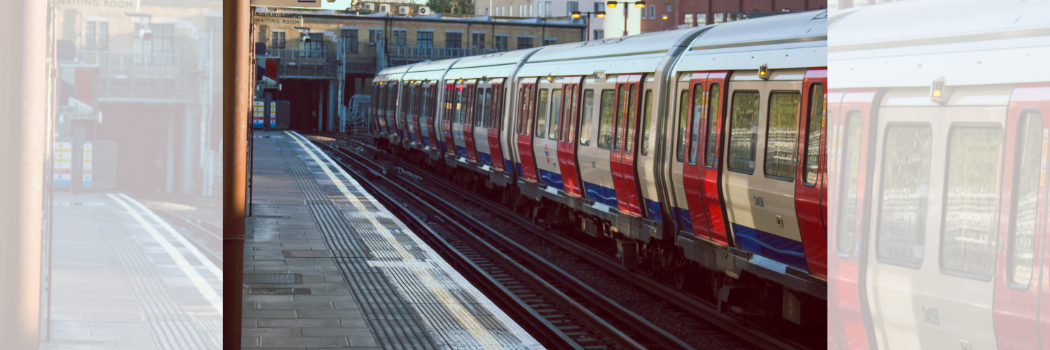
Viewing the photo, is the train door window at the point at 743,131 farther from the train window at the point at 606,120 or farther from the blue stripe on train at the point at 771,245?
the train window at the point at 606,120

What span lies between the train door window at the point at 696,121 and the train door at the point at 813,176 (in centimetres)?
202

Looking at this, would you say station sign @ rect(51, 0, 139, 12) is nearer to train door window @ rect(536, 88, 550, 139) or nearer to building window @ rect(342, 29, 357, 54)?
train door window @ rect(536, 88, 550, 139)

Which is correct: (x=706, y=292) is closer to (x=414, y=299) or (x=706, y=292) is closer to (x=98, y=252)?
Answer: (x=414, y=299)

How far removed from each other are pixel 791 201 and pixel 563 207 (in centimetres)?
863

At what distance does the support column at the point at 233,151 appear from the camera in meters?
5.43

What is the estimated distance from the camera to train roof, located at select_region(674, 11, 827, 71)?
27.6ft

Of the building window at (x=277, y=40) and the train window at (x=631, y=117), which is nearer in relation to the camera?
the train window at (x=631, y=117)

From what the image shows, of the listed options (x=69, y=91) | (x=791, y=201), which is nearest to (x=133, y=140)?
(x=69, y=91)

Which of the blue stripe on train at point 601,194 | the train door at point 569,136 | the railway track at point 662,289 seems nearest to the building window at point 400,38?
the railway track at point 662,289

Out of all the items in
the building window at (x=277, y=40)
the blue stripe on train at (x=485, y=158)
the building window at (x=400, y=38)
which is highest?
the building window at (x=400, y=38)

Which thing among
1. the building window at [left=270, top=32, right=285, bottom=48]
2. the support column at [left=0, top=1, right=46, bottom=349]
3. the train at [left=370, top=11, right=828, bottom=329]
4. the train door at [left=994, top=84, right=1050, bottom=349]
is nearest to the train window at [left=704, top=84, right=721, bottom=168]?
the train at [left=370, top=11, right=828, bottom=329]

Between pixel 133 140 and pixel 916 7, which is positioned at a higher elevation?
pixel 916 7

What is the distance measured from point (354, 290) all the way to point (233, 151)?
5.60m

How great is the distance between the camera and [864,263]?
22.2 feet
